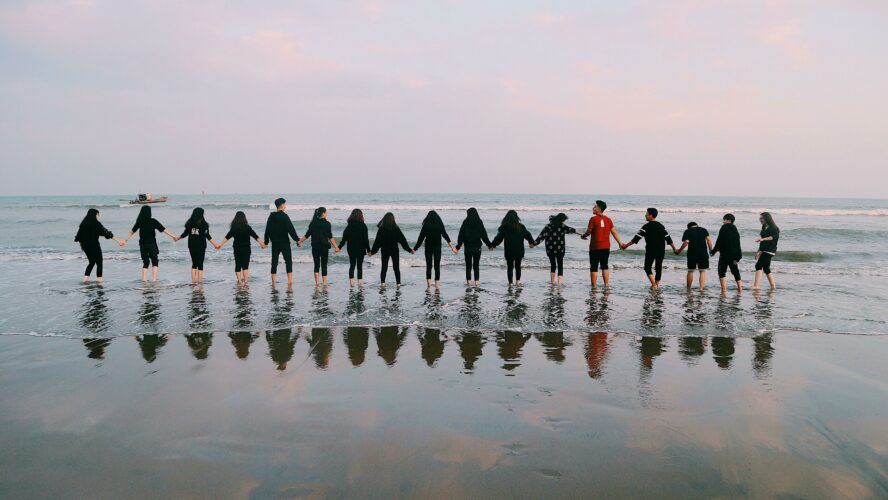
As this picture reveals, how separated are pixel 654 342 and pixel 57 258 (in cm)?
2080

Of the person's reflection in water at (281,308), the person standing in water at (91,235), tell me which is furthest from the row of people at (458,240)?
the person's reflection in water at (281,308)

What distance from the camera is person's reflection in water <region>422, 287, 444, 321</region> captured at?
8562 millimetres

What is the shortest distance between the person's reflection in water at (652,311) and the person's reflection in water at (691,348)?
2.53 ft

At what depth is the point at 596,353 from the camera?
6.32m

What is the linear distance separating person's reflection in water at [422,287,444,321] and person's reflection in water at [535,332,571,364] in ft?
6.50

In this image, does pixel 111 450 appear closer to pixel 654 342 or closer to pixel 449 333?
pixel 449 333

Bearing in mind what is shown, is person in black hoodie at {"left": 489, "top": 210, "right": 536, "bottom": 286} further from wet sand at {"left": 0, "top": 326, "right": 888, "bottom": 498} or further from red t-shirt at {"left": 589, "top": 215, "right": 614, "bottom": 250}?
wet sand at {"left": 0, "top": 326, "right": 888, "bottom": 498}

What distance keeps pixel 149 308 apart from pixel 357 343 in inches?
198

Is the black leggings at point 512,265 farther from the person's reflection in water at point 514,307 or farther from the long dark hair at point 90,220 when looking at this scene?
the long dark hair at point 90,220

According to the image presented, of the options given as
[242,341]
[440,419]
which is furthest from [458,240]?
[440,419]

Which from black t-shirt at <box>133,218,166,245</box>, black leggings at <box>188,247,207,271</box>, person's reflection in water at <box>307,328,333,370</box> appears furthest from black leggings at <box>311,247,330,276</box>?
person's reflection in water at <box>307,328,333,370</box>

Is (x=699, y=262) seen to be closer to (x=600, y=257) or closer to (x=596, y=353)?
(x=600, y=257)

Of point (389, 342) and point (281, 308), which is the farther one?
point (281, 308)

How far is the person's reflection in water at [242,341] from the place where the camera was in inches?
246
